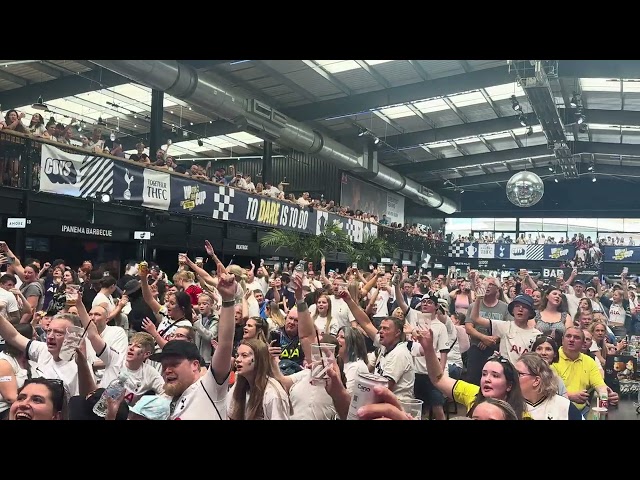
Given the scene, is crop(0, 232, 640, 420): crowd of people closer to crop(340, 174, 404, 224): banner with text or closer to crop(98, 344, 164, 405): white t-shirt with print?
crop(98, 344, 164, 405): white t-shirt with print

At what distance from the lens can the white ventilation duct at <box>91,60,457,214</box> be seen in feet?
30.5

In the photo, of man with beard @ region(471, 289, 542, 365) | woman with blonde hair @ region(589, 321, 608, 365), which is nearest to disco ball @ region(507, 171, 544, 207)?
woman with blonde hair @ region(589, 321, 608, 365)

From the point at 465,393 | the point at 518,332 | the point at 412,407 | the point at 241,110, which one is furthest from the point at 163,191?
the point at 412,407

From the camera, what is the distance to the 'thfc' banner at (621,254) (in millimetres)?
19297

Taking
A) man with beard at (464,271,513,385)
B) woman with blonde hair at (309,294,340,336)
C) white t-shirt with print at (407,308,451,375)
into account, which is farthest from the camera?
woman with blonde hair at (309,294,340,336)

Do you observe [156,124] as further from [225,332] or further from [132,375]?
[225,332]

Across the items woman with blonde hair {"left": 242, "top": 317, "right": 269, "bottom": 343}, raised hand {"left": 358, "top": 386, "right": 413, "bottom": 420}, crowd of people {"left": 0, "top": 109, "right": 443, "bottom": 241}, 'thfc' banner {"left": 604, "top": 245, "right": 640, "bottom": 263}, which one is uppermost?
crowd of people {"left": 0, "top": 109, "right": 443, "bottom": 241}

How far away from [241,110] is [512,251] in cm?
1475

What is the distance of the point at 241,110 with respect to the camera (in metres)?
11.9

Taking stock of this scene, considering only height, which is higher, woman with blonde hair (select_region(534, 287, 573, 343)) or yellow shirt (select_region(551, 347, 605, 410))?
woman with blonde hair (select_region(534, 287, 573, 343))

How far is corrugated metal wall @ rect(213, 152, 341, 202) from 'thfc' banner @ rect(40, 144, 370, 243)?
476 centimetres
